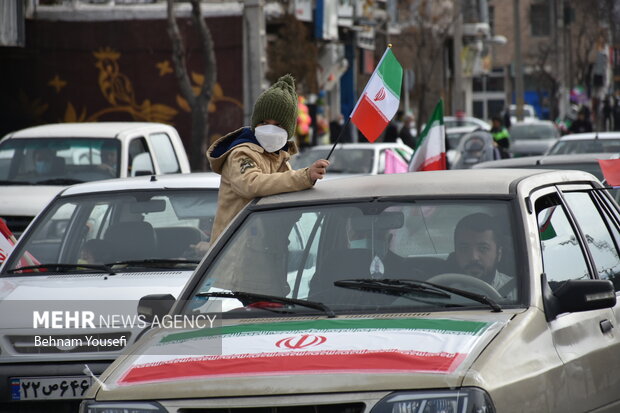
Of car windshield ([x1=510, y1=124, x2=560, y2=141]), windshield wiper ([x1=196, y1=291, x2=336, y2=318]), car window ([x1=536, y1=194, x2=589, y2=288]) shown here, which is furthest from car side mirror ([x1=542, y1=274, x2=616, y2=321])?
car windshield ([x1=510, y1=124, x2=560, y2=141])

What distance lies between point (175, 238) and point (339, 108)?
3972 cm

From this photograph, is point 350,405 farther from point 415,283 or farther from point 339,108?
point 339,108

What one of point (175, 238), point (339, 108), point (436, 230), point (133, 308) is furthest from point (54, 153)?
point (339, 108)

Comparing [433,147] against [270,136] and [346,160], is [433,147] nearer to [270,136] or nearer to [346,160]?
[270,136]

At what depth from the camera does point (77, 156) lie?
556 inches

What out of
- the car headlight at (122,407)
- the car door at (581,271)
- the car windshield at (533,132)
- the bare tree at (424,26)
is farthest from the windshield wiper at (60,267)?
the bare tree at (424,26)

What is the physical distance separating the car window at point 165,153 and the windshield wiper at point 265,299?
9.30 metres

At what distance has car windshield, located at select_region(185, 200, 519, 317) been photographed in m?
4.89

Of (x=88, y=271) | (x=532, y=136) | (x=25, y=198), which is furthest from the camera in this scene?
(x=532, y=136)

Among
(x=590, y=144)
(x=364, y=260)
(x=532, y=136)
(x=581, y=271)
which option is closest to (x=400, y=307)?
(x=364, y=260)

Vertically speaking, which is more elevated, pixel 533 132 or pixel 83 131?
pixel 83 131

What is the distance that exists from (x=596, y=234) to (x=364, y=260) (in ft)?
4.14

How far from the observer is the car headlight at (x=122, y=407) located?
418cm

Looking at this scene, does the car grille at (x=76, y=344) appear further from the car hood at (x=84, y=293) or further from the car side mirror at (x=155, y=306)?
the car side mirror at (x=155, y=306)
